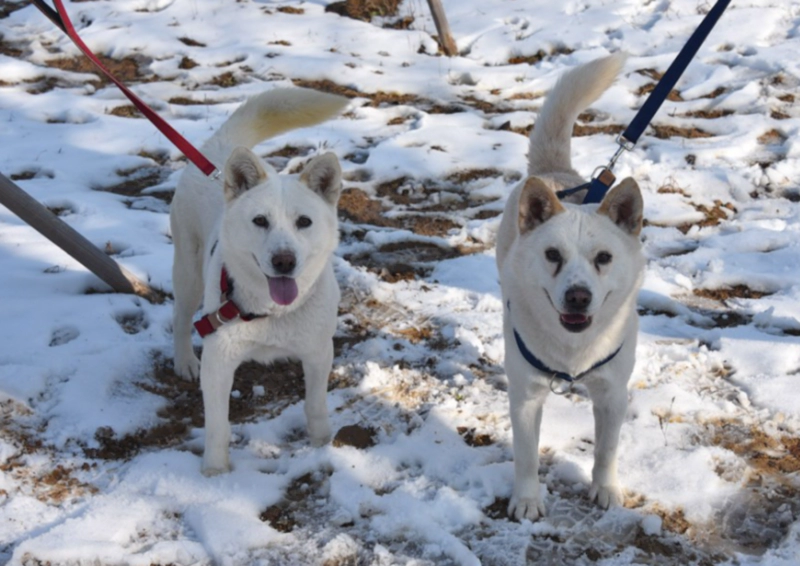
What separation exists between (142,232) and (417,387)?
2.36m

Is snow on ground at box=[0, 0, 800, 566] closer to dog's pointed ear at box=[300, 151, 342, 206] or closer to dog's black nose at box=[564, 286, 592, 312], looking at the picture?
dog's black nose at box=[564, 286, 592, 312]

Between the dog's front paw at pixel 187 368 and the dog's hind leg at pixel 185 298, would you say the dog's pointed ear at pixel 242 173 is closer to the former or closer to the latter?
the dog's hind leg at pixel 185 298

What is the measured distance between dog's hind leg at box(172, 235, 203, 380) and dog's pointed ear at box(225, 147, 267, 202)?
2.49ft

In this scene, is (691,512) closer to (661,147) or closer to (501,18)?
(661,147)

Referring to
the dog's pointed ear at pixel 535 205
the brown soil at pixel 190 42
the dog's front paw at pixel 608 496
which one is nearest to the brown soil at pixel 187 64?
the brown soil at pixel 190 42

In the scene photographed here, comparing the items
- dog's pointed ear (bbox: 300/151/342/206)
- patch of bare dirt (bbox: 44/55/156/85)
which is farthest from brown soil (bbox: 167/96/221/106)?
dog's pointed ear (bbox: 300/151/342/206)

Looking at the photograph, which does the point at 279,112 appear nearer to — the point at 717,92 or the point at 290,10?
the point at 717,92

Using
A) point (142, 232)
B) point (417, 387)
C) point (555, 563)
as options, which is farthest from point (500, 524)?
point (142, 232)

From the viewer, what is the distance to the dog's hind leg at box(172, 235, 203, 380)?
12.1 feet

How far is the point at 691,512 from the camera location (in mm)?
2908

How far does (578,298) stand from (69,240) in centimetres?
277

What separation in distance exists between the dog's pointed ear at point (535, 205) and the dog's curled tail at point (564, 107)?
3.32 feet

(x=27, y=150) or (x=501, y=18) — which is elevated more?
(x=501, y=18)

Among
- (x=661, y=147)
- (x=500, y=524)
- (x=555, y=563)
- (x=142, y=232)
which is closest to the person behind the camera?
(x=555, y=563)
